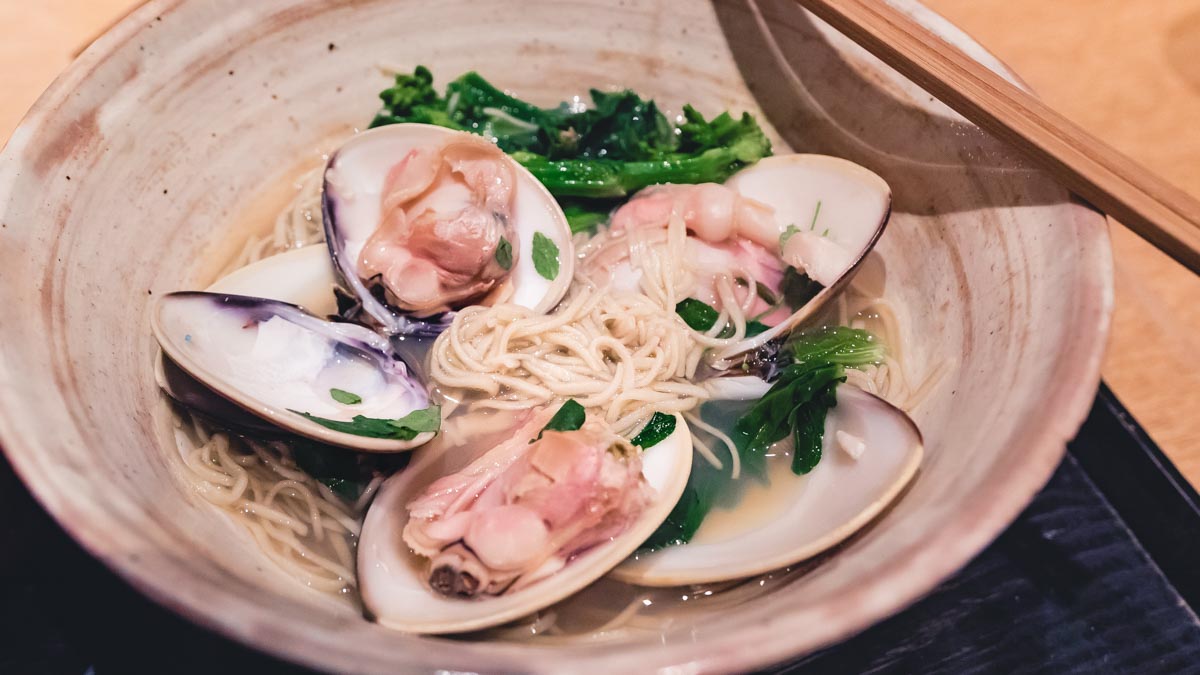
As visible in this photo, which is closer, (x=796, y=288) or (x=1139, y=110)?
(x=796, y=288)

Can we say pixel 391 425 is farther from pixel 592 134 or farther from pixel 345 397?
pixel 592 134

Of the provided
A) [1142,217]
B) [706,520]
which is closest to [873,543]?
[706,520]

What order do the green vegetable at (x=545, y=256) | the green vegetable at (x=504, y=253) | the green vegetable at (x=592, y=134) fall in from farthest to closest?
the green vegetable at (x=592, y=134) < the green vegetable at (x=545, y=256) < the green vegetable at (x=504, y=253)

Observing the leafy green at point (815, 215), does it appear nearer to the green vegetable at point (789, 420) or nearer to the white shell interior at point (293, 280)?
the green vegetable at point (789, 420)

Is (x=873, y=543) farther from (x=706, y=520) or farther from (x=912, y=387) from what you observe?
(x=912, y=387)

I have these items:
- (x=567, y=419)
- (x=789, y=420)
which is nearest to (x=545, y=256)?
(x=567, y=419)

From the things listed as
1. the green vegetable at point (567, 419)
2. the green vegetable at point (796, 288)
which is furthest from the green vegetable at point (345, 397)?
the green vegetable at point (796, 288)
